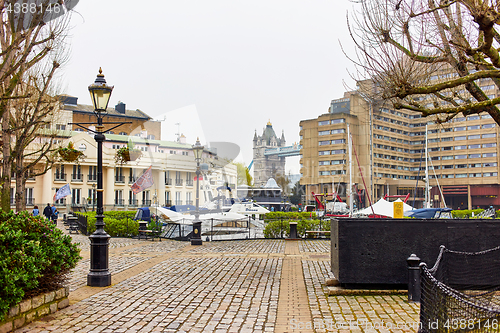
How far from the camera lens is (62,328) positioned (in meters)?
6.46

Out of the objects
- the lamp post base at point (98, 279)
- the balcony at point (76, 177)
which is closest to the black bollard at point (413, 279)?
the lamp post base at point (98, 279)

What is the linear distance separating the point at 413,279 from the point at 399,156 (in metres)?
107

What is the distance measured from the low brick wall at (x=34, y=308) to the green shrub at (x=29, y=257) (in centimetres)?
13

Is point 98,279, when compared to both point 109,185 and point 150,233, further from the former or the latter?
point 109,185

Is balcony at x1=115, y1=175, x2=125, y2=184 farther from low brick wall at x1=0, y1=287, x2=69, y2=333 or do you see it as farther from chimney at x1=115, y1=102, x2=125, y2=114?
low brick wall at x1=0, y1=287, x2=69, y2=333

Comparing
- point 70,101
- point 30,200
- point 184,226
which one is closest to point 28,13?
point 184,226

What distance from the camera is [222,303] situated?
8.15 meters

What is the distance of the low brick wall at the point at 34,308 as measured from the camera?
6.10 meters

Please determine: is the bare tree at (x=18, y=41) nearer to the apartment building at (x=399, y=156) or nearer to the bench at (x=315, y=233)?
the bench at (x=315, y=233)

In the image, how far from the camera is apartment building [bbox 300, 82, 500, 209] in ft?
317

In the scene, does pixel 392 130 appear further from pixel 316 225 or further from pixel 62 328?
pixel 62 328

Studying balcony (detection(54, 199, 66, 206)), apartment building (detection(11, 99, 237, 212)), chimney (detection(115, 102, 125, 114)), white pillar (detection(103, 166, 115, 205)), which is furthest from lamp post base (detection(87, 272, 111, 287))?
chimney (detection(115, 102, 125, 114))

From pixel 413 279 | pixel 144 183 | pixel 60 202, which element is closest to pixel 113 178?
pixel 60 202

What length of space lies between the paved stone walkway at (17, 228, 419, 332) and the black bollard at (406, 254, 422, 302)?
228 millimetres
